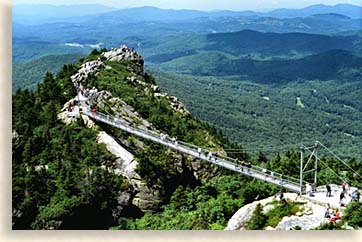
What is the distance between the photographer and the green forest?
1527cm

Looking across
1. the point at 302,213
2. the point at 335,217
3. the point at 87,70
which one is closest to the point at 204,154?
the point at 302,213

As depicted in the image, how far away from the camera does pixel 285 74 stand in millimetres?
128625

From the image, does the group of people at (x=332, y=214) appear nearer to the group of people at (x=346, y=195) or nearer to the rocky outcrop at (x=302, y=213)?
the rocky outcrop at (x=302, y=213)

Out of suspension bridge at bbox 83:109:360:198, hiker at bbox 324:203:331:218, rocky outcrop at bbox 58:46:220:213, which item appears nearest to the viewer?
hiker at bbox 324:203:331:218

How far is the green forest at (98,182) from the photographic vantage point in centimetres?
1527

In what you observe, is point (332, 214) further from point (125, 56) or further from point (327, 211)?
point (125, 56)

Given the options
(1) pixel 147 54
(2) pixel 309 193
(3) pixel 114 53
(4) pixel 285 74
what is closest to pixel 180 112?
(3) pixel 114 53

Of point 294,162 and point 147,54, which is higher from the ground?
point 294,162

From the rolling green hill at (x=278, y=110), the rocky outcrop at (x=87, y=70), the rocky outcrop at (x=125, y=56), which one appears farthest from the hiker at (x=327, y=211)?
the rolling green hill at (x=278, y=110)

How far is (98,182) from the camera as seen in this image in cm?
1670

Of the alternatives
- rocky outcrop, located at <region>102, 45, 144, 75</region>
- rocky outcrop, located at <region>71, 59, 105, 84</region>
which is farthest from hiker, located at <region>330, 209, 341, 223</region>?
rocky outcrop, located at <region>102, 45, 144, 75</region>

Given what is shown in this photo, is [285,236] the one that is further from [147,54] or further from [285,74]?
[147,54]

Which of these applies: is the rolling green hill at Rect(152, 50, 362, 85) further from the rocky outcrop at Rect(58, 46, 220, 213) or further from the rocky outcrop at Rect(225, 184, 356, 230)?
the rocky outcrop at Rect(225, 184, 356, 230)

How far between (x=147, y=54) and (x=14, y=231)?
136251 mm
